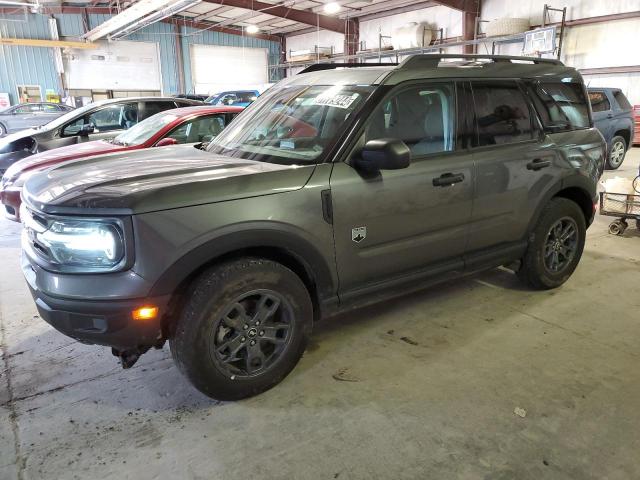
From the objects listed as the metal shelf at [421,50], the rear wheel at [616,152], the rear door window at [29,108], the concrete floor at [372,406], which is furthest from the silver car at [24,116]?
the rear wheel at [616,152]

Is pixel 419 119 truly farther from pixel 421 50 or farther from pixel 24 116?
pixel 24 116

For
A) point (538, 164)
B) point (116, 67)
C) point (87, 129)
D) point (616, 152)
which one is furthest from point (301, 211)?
point (116, 67)

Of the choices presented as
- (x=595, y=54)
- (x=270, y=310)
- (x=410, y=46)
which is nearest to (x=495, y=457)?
(x=270, y=310)

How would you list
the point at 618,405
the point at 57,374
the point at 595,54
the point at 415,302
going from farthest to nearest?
the point at 595,54 < the point at 415,302 < the point at 57,374 < the point at 618,405

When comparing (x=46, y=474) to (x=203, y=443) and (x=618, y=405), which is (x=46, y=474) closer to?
(x=203, y=443)

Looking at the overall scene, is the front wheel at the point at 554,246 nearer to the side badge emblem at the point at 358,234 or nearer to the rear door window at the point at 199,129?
the side badge emblem at the point at 358,234

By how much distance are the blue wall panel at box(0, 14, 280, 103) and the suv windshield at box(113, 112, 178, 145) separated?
16.0 metres

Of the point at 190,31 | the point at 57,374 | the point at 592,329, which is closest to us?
the point at 57,374

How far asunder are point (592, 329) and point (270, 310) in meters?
2.25

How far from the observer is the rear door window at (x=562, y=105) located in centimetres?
348

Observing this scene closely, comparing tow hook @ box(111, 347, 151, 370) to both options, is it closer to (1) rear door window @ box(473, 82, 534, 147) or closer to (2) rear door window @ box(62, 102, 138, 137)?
(1) rear door window @ box(473, 82, 534, 147)

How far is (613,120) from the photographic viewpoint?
9.21m

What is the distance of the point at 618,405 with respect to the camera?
94.9 inches

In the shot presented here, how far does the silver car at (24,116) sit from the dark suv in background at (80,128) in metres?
8.64
